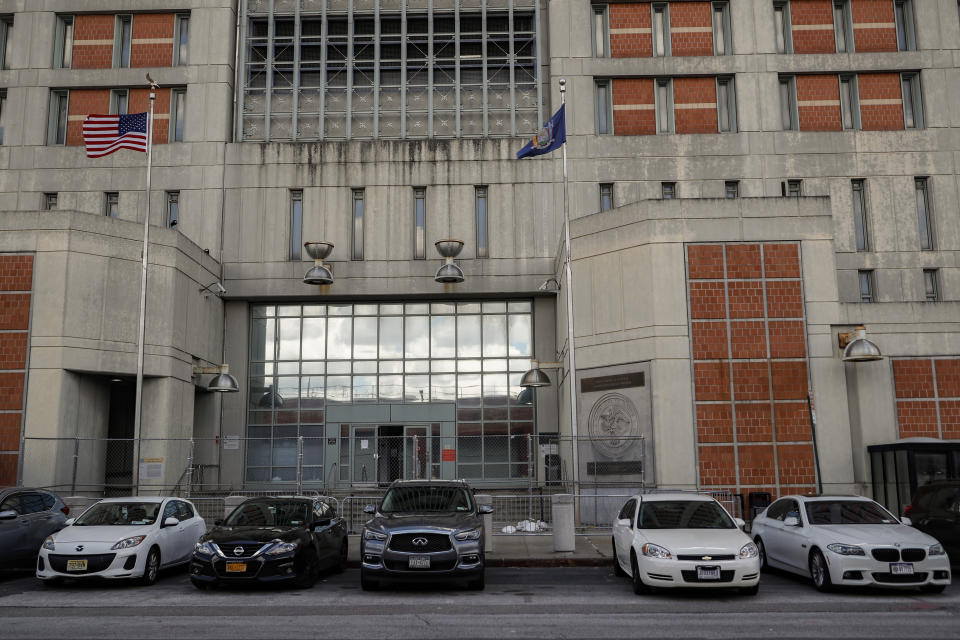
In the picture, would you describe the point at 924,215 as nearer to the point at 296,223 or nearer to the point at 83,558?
the point at 296,223

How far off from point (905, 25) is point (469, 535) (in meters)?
29.2

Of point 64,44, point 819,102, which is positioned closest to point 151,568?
point 64,44

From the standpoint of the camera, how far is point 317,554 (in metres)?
14.2

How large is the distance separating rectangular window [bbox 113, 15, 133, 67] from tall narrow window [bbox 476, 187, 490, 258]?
1465cm

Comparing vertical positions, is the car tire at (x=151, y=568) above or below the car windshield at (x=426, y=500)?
below

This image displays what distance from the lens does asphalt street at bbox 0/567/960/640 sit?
10.0 meters

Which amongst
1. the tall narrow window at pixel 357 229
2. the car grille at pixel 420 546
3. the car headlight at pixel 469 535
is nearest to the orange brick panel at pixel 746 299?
the car headlight at pixel 469 535

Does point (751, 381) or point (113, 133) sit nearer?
point (751, 381)

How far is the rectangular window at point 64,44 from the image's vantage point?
107 ft

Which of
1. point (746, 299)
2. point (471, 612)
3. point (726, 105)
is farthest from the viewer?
point (726, 105)

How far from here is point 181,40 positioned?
33062 millimetres

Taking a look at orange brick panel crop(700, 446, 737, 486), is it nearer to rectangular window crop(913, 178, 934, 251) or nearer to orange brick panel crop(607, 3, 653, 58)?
rectangular window crop(913, 178, 934, 251)

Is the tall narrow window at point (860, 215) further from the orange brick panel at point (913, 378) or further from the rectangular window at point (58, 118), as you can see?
the rectangular window at point (58, 118)

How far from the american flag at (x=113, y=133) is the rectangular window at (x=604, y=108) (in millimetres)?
16129
